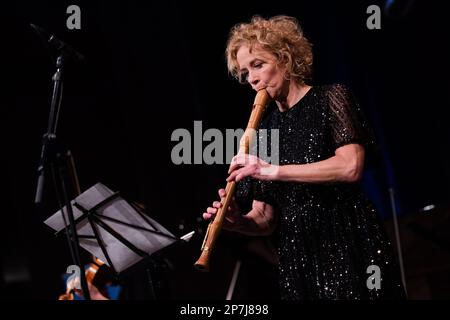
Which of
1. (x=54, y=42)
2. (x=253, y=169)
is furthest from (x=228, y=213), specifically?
(x=54, y=42)

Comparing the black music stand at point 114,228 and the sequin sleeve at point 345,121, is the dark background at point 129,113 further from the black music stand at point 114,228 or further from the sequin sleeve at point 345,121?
the sequin sleeve at point 345,121

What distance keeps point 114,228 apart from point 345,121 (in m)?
1.17

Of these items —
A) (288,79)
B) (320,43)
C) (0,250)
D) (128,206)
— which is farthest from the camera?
(0,250)

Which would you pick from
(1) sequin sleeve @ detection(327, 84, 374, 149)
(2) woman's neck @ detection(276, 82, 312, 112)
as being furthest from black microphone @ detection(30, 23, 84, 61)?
(1) sequin sleeve @ detection(327, 84, 374, 149)

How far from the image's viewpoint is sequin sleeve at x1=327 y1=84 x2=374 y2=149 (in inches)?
76.8

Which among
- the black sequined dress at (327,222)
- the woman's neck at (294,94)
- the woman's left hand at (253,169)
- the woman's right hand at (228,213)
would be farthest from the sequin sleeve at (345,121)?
the woman's right hand at (228,213)

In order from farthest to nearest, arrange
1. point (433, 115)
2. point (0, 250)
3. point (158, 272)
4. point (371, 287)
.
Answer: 1. point (0, 250)
2. point (433, 115)
3. point (158, 272)
4. point (371, 287)

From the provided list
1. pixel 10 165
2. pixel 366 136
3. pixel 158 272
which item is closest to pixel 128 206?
pixel 158 272

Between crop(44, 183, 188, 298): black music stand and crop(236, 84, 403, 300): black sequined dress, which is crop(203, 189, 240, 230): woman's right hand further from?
crop(44, 183, 188, 298): black music stand

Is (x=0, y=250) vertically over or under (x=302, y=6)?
under

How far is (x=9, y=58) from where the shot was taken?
492cm

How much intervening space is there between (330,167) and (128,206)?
100 centimetres

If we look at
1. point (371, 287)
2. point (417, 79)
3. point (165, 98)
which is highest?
point (165, 98)

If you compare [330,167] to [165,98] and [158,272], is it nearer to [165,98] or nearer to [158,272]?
[158,272]
